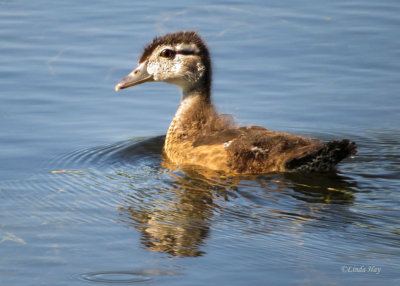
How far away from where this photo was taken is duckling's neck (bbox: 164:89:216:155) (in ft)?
31.4

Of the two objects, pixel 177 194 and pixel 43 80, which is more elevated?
pixel 43 80

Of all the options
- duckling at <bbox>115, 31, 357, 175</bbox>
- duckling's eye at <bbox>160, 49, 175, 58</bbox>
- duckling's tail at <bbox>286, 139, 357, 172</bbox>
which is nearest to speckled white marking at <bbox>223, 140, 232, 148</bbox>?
duckling at <bbox>115, 31, 357, 175</bbox>

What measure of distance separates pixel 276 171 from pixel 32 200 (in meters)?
2.50

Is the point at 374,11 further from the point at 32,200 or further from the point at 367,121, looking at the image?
the point at 32,200

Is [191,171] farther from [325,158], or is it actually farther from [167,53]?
[167,53]

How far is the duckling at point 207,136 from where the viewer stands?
846 centimetres

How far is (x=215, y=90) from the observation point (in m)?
11.2

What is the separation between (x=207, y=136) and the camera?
→ 918 cm

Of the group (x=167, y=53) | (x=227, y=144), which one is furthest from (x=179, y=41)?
(x=227, y=144)

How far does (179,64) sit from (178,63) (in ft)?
0.06

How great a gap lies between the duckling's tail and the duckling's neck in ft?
4.70

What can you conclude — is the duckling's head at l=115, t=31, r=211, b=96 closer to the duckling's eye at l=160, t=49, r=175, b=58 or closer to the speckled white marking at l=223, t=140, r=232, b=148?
the duckling's eye at l=160, t=49, r=175, b=58

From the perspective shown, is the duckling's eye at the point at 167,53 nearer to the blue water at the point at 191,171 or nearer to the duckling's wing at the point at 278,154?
the blue water at the point at 191,171

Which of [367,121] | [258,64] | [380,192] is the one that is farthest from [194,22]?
[380,192]
